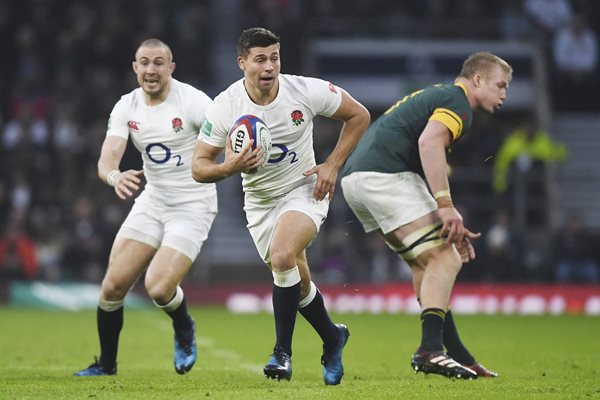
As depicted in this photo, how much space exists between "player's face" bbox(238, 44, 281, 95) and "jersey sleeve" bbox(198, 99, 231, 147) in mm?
301

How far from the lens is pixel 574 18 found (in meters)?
26.5

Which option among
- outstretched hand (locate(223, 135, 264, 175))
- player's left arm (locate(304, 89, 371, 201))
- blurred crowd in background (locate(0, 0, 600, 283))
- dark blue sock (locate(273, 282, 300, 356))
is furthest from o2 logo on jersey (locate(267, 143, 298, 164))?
blurred crowd in background (locate(0, 0, 600, 283))

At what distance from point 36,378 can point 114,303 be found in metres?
1.00

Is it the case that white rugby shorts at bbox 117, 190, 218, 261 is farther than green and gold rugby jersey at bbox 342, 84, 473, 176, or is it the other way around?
white rugby shorts at bbox 117, 190, 218, 261

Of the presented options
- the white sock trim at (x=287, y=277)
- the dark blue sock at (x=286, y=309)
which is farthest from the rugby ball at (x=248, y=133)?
the dark blue sock at (x=286, y=309)

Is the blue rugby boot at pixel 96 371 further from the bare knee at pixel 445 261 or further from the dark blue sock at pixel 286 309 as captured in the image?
the bare knee at pixel 445 261

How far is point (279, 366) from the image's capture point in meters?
8.11

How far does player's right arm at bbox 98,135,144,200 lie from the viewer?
8953mm

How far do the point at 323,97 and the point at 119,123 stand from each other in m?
2.02

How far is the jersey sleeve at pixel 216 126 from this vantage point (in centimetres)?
839

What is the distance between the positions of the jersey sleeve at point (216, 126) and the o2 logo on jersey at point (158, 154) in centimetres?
145

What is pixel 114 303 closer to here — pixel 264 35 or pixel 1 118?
pixel 264 35

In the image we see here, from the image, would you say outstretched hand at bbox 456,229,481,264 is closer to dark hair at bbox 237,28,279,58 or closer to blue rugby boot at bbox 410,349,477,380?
blue rugby boot at bbox 410,349,477,380

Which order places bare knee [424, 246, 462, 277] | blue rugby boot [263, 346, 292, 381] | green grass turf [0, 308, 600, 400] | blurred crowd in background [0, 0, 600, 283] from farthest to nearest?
blurred crowd in background [0, 0, 600, 283], bare knee [424, 246, 462, 277], blue rugby boot [263, 346, 292, 381], green grass turf [0, 308, 600, 400]
